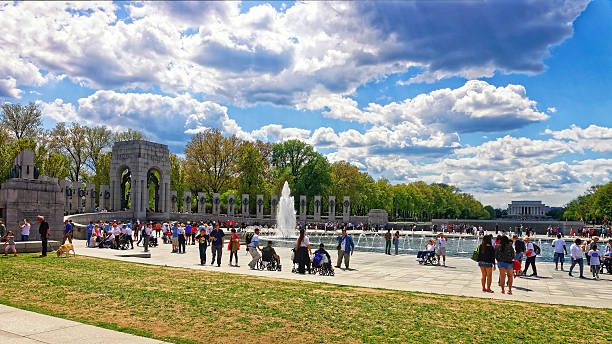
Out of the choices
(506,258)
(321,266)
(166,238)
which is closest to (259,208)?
(166,238)

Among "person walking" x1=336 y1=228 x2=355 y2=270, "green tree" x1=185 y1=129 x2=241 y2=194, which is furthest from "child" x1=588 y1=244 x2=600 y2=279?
"green tree" x1=185 y1=129 x2=241 y2=194

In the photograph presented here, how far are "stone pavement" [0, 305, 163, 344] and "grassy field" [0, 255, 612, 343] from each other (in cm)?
38

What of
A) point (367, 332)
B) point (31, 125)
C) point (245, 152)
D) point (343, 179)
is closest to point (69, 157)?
point (31, 125)

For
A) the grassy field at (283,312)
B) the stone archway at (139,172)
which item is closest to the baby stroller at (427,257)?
the grassy field at (283,312)

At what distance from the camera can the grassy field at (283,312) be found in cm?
831

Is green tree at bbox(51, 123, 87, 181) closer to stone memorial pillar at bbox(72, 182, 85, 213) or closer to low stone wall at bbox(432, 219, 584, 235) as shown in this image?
stone memorial pillar at bbox(72, 182, 85, 213)

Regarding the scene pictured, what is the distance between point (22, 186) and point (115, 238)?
6.47 metres

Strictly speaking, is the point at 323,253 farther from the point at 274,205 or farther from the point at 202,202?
the point at 274,205

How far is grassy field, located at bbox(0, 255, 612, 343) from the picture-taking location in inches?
327

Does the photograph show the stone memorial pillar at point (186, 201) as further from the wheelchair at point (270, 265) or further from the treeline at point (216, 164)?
the wheelchair at point (270, 265)

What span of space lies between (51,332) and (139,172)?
177ft

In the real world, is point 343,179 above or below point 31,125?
below

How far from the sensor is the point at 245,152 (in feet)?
250

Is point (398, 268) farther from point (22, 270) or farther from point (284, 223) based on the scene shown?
point (284, 223)
